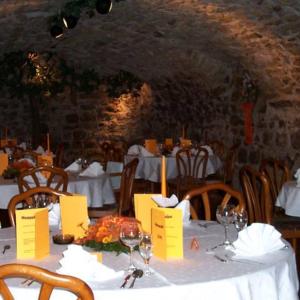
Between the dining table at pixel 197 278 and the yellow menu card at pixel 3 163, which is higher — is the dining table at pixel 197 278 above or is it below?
above

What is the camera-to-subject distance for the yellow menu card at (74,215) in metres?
2.60

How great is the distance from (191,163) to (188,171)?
138mm

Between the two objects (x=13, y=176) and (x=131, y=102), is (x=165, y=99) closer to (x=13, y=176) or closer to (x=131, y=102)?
(x=131, y=102)

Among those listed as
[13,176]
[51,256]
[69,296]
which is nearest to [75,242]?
[51,256]

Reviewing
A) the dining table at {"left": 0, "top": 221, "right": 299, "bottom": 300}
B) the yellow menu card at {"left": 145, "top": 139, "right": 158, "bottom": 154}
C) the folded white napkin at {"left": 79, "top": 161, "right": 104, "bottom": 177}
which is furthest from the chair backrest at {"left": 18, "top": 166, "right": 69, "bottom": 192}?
the yellow menu card at {"left": 145, "top": 139, "right": 158, "bottom": 154}

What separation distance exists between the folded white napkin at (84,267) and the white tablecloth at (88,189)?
257 centimetres

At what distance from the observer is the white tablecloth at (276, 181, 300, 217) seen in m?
4.45

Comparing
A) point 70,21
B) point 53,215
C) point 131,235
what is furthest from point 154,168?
point 131,235

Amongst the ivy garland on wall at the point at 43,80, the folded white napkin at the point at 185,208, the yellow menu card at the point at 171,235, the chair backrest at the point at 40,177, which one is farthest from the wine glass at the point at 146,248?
the ivy garland on wall at the point at 43,80

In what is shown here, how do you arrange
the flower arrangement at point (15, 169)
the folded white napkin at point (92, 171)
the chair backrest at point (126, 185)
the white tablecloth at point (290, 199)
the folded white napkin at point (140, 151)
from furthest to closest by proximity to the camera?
the folded white napkin at point (140, 151) < the folded white napkin at point (92, 171) < the flower arrangement at point (15, 169) < the chair backrest at point (126, 185) < the white tablecloth at point (290, 199)

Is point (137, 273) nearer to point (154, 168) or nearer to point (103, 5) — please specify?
point (103, 5)

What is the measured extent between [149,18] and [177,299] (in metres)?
5.20

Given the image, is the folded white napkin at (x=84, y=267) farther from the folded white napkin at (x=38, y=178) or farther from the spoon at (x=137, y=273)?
the folded white napkin at (x=38, y=178)

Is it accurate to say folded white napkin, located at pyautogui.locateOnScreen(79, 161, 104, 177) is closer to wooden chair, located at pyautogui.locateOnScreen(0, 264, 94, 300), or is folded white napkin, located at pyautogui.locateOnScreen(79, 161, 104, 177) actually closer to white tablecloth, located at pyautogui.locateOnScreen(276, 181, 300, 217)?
white tablecloth, located at pyautogui.locateOnScreen(276, 181, 300, 217)
